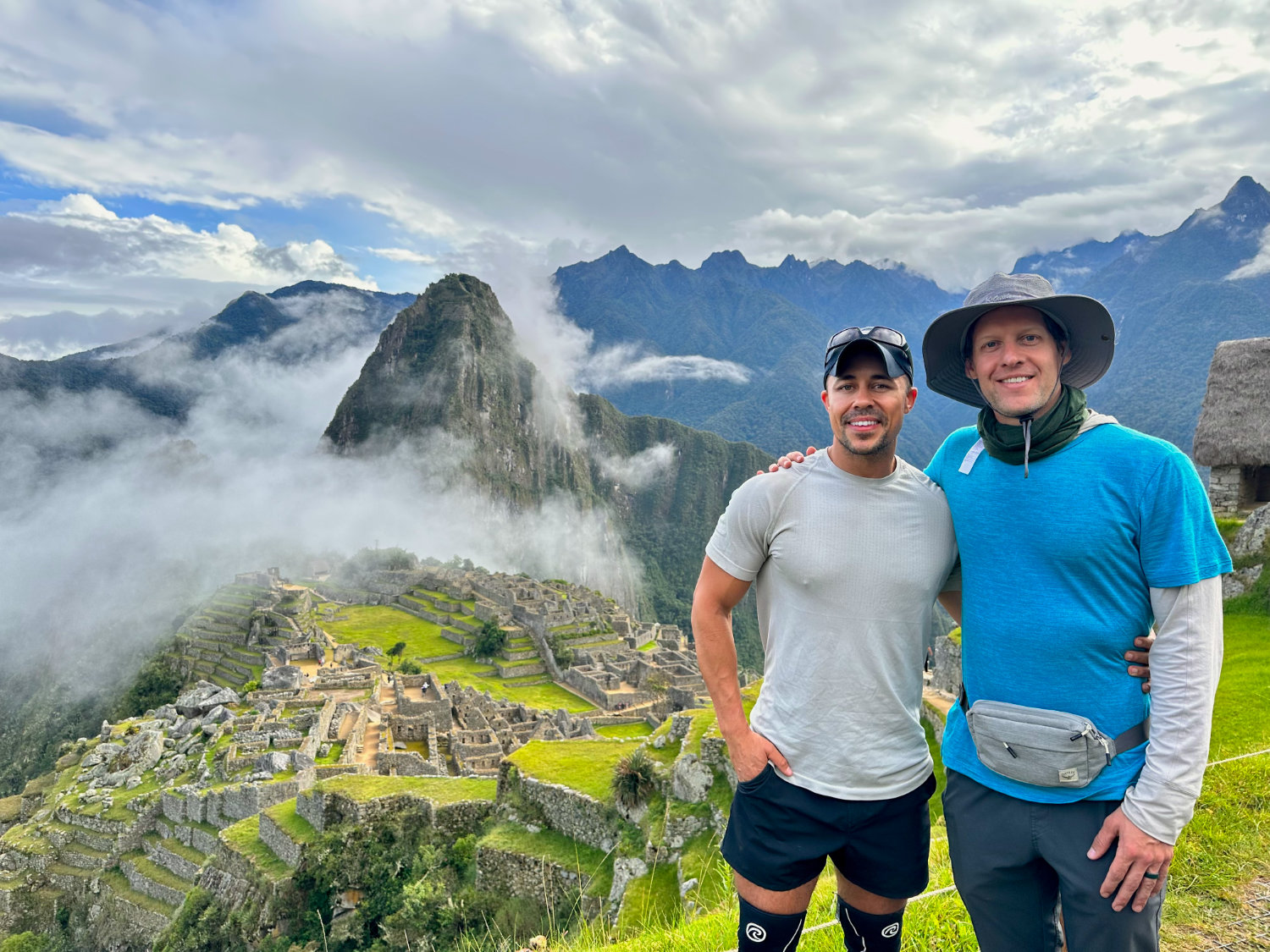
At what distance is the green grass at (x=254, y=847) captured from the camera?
424 inches

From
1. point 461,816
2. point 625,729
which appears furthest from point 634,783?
point 625,729

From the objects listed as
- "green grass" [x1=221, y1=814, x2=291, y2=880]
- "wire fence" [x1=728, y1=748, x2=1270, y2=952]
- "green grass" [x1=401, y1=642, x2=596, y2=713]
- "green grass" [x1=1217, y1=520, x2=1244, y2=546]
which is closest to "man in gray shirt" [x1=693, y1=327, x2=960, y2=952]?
"wire fence" [x1=728, y1=748, x2=1270, y2=952]

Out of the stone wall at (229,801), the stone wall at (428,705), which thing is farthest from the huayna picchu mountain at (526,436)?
the stone wall at (229,801)

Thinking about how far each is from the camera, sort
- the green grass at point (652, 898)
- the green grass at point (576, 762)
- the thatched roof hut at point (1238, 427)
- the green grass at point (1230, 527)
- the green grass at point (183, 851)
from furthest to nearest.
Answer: the green grass at point (183, 851) → the thatched roof hut at point (1238, 427) → the green grass at point (1230, 527) → the green grass at point (576, 762) → the green grass at point (652, 898)

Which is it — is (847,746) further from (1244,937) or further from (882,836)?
(1244,937)

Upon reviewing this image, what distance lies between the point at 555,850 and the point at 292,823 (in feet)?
18.0

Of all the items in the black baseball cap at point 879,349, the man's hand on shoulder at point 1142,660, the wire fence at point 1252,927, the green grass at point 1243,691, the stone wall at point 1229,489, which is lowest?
the green grass at point 1243,691

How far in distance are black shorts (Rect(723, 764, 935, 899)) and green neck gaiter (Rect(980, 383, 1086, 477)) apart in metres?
1.29

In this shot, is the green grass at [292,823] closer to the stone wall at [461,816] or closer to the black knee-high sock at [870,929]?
the stone wall at [461,816]

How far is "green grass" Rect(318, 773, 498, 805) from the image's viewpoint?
10734mm

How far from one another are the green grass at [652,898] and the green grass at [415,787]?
12.5 ft

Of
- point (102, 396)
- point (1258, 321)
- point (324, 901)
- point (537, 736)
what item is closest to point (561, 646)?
point (537, 736)

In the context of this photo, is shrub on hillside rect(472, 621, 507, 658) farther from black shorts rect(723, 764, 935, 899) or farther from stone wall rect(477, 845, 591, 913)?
black shorts rect(723, 764, 935, 899)

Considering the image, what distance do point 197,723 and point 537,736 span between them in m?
10.7
